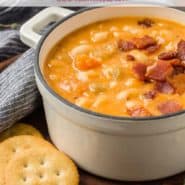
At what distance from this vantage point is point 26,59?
139 centimetres

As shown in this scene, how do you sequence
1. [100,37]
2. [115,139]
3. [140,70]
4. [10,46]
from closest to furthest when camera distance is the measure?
[115,139] < [140,70] < [100,37] < [10,46]

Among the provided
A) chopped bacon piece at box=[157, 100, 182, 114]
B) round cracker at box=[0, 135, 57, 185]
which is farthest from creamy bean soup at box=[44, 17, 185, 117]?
round cracker at box=[0, 135, 57, 185]

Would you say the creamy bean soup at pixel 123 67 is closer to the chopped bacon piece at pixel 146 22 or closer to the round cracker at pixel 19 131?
the chopped bacon piece at pixel 146 22

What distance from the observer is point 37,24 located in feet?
4.46

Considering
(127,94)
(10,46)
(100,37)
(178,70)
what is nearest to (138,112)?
(127,94)

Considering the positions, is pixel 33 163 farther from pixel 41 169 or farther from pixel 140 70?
pixel 140 70

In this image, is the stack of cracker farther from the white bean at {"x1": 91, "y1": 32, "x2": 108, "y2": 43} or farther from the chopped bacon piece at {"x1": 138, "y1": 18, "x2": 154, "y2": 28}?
the chopped bacon piece at {"x1": 138, "y1": 18, "x2": 154, "y2": 28}

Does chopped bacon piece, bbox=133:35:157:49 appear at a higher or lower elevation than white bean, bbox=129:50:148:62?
higher

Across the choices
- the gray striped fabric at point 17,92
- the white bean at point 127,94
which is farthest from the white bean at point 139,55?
the gray striped fabric at point 17,92

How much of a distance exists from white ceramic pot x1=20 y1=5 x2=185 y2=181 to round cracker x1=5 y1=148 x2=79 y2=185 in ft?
0.12

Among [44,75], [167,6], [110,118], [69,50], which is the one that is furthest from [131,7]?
[110,118]

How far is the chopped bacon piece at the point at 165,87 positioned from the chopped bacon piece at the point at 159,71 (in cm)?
1

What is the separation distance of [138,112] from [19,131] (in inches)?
12.0

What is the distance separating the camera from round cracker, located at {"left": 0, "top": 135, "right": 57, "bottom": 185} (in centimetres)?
122
